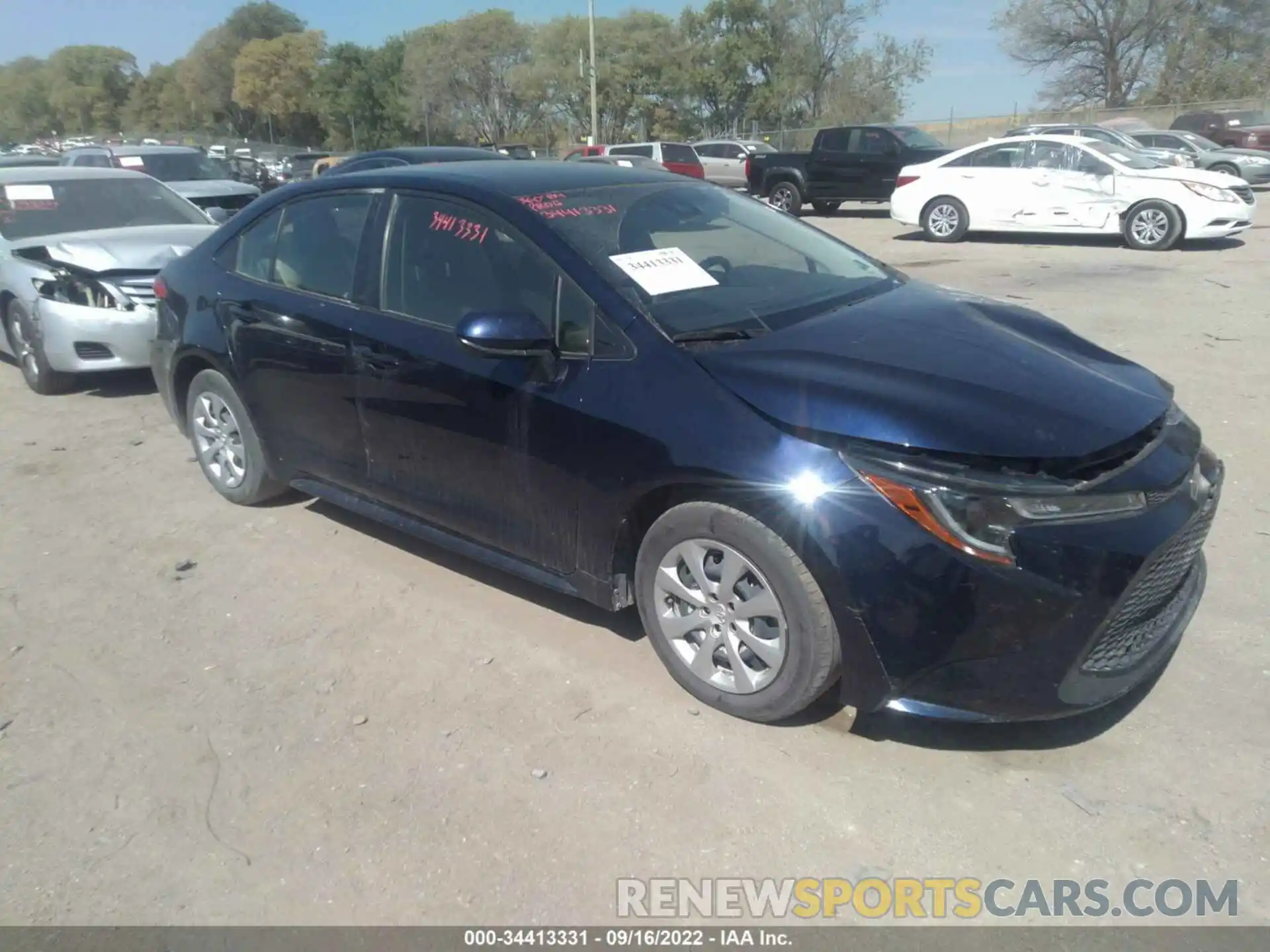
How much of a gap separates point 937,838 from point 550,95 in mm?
62599

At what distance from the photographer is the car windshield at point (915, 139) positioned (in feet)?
62.8

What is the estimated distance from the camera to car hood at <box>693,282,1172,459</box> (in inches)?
111

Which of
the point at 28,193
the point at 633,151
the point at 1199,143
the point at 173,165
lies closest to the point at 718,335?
the point at 28,193

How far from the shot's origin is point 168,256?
24.1 feet

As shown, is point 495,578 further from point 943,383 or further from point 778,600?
point 943,383

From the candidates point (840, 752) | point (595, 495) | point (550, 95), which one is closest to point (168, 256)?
point (595, 495)

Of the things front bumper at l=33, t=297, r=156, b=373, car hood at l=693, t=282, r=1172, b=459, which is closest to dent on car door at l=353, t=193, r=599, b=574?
car hood at l=693, t=282, r=1172, b=459

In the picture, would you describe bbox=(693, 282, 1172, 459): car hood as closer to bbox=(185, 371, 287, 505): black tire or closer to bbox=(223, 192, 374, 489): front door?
bbox=(223, 192, 374, 489): front door

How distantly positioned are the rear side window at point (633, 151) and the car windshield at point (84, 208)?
1759cm

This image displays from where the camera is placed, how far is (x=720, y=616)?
3.16 meters

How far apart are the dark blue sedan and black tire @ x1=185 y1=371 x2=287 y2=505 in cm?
23

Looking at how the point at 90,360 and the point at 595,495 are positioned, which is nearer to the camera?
the point at 595,495

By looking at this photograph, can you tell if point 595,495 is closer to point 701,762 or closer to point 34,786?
point 701,762

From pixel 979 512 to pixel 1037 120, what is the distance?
146ft
